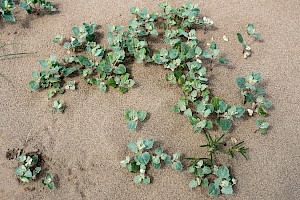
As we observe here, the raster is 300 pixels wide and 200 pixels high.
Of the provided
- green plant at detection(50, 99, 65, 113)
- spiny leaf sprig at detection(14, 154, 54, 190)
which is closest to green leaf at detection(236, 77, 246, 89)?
green plant at detection(50, 99, 65, 113)

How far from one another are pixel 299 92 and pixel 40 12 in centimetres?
166

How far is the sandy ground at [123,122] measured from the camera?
5.98 feet

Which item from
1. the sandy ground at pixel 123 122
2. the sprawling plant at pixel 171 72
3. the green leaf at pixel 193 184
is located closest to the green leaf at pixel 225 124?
the sprawling plant at pixel 171 72

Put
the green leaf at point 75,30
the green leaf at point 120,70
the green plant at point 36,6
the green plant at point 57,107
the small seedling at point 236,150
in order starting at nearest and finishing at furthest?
the small seedling at point 236,150 < the green plant at point 57,107 < the green leaf at point 120,70 < the green leaf at point 75,30 < the green plant at point 36,6

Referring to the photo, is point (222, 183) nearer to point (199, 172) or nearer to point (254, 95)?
point (199, 172)

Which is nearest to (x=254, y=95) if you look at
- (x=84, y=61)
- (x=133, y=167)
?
(x=133, y=167)

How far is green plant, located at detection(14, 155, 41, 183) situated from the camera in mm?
1788

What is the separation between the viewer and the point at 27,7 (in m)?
2.33

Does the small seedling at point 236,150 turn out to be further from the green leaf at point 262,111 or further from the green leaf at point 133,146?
the green leaf at point 133,146

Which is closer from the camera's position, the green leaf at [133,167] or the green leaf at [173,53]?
the green leaf at [133,167]

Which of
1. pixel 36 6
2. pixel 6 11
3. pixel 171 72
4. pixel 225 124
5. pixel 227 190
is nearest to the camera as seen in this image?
pixel 227 190

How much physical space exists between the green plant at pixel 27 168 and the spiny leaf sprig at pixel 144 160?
1.37 ft

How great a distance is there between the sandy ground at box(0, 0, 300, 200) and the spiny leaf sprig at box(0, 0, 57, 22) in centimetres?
6

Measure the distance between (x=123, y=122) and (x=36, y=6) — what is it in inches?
41.3
